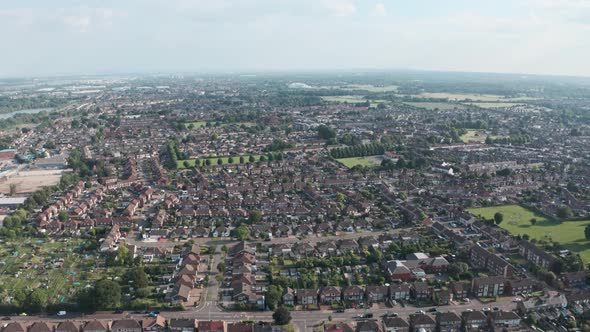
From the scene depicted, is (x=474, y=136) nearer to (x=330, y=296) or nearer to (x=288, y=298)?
(x=330, y=296)

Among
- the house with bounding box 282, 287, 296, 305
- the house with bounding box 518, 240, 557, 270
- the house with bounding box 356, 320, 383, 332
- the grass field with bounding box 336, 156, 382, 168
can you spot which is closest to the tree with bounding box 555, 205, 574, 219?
the house with bounding box 518, 240, 557, 270

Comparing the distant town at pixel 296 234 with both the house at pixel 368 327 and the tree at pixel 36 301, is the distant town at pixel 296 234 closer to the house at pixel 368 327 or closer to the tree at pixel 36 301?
the tree at pixel 36 301

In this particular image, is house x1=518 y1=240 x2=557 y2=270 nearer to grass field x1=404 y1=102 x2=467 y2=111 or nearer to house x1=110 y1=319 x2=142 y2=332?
house x1=110 y1=319 x2=142 y2=332

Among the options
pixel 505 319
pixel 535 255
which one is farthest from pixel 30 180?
pixel 535 255

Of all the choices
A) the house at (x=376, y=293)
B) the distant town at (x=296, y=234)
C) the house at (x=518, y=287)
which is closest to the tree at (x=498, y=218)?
the distant town at (x=296, y=234)

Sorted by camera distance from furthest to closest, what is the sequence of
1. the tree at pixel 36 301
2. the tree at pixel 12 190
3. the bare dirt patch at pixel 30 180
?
1. the bare dirt patch at pixel 30 180
2. the tree at pixel 12 190
3. the tree at pixel 36 301
